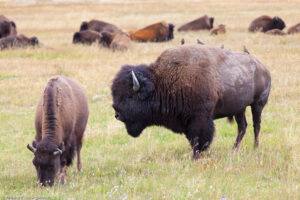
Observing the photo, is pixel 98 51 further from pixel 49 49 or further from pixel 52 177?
pixel 52 177

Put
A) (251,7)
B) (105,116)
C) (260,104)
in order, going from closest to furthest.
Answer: (260,104), (105,116), (251,7)

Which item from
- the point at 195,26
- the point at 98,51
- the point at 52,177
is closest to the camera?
the point at 52,177

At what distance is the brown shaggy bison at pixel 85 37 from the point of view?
80.2ft

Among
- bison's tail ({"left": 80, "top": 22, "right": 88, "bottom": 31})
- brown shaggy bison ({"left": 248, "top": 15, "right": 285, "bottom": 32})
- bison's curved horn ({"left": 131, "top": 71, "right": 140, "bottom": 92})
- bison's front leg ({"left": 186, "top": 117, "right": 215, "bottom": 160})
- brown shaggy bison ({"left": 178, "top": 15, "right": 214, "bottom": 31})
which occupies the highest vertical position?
bison's curved horn ({"left": 131, "top": 71, "right": 140, "bottom": 92})

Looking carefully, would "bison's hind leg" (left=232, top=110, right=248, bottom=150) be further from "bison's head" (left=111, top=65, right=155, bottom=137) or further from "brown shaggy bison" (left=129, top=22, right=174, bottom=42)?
"brown shaggy bison" (left=129, top=22, right=174, bottom=42)

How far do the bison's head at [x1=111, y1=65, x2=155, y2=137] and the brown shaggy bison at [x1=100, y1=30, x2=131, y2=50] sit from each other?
46.4 feet

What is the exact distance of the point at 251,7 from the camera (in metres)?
46.8

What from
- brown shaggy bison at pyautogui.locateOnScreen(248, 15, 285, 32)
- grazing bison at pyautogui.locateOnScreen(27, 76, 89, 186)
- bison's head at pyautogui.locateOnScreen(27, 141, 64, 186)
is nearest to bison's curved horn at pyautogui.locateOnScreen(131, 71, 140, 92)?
grazing bison at pyautogui.locateOnScreen(27, 76, 89, 186)

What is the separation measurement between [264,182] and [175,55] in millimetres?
2661

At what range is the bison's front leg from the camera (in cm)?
757

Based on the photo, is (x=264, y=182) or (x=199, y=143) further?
(x=199, y=143)

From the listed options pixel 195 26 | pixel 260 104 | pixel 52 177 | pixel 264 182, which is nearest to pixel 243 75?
pixel 260 104

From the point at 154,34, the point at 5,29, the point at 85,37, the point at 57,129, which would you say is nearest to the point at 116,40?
the point at 85,37

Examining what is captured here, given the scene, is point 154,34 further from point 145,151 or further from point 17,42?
point 145,151
